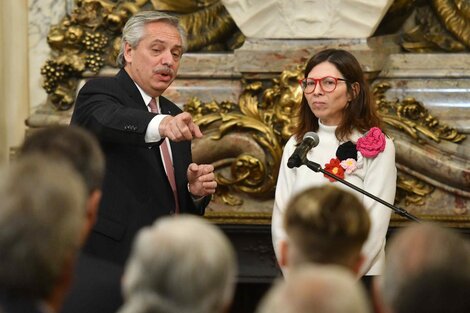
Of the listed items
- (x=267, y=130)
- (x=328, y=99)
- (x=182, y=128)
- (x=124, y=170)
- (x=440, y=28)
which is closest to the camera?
(x=182, y=128)

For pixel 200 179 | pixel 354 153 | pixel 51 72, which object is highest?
pixel 354 153

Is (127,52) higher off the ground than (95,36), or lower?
higher

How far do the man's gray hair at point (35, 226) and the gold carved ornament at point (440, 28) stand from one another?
4427mm

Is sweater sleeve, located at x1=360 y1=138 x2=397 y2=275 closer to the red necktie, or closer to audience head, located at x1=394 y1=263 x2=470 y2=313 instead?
the red necktie

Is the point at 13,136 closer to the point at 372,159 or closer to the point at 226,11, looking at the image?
the point at 226,11

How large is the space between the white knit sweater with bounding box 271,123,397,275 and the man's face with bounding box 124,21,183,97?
574 millimetres

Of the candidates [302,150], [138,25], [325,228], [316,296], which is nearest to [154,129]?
[302,150]

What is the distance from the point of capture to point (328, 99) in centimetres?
493

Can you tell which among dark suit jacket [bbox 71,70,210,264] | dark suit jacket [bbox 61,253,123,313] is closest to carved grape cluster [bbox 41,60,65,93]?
dark suit jacket [bbox 71,70,210,264]

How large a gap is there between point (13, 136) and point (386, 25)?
2205 mm

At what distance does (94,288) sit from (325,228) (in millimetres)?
753

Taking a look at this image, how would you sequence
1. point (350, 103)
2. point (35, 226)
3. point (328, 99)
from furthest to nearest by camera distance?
point (350, 103) < point (328, 99) < point (35, 226)

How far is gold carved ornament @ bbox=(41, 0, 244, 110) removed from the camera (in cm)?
688

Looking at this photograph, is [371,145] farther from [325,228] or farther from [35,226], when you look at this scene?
[35,226]
